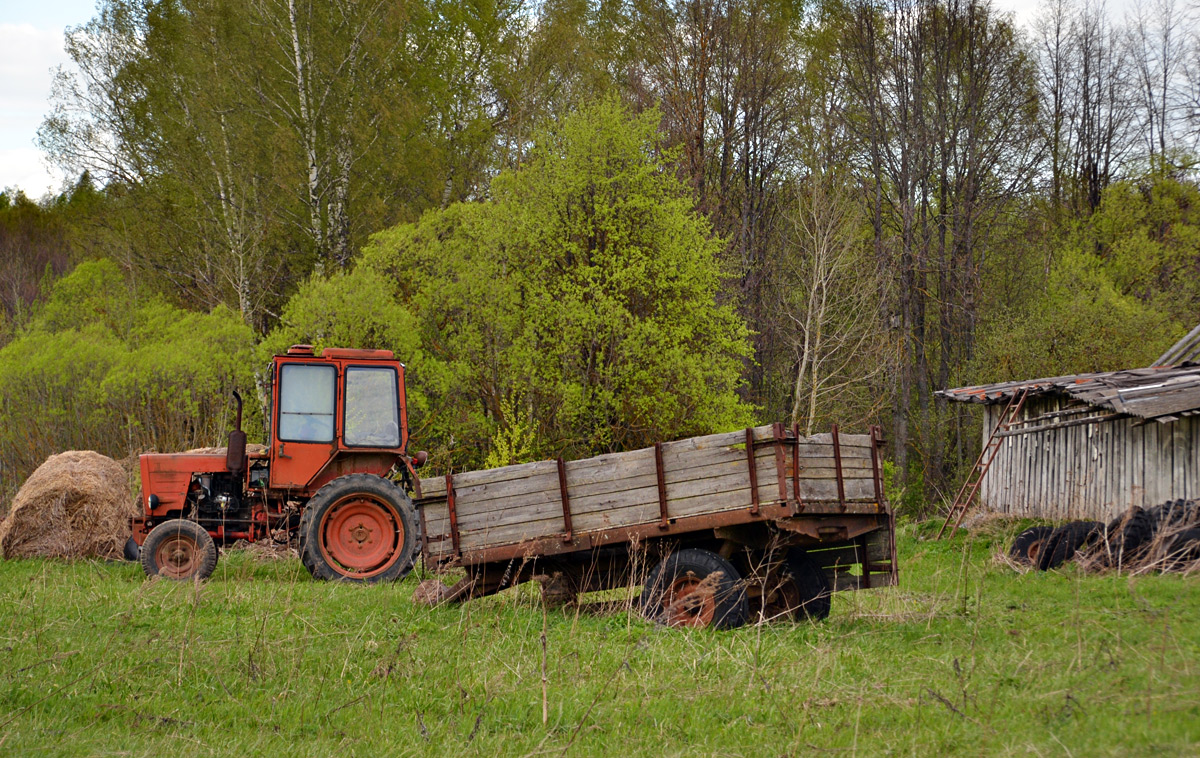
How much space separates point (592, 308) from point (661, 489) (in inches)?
447

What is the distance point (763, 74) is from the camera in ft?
88.0

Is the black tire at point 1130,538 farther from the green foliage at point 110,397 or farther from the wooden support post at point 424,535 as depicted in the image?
the green foliage at point 110,397

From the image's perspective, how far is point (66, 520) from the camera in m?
12.3

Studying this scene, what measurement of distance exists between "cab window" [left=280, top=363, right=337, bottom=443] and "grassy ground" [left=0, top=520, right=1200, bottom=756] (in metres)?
2.81

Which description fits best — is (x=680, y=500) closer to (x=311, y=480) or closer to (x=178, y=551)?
A: (x=311, y=480)

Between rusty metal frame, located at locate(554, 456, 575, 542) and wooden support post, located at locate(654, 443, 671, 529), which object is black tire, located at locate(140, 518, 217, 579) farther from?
wooden support post, located at locate(654, 443, 671, 529)

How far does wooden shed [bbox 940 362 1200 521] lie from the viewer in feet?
48.2

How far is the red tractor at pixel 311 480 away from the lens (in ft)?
34.4

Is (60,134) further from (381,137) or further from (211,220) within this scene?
(381,137)

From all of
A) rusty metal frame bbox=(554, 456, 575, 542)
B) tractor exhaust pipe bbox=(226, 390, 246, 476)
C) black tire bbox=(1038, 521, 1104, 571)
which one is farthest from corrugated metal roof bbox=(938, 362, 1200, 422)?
tractor exhaust pipe bbox=(226, 390, 246, 476)

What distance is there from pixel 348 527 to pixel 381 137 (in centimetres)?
1594

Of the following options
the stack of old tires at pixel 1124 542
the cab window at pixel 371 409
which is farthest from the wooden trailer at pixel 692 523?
the stack of old tires at pixel 1124 542

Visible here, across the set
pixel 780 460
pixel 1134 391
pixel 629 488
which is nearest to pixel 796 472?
pixel 780 460

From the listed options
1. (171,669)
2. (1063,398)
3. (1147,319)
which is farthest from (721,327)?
(171,669)
